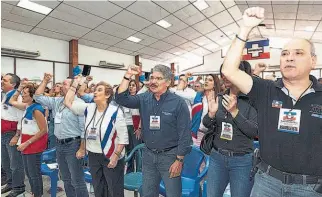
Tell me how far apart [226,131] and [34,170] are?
7.03 feet

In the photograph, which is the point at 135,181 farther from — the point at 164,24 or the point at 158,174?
the point at 164,24

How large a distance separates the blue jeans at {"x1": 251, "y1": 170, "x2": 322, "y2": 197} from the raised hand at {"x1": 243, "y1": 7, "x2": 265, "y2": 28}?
0.75 meters

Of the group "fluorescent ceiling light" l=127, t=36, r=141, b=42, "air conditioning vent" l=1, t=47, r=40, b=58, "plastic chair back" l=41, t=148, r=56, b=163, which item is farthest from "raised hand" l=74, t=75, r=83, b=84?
"fluorescent ceiling light" l=127, t=36, r=141, b=42

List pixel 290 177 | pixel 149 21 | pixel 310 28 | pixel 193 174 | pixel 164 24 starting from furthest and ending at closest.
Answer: pixel 310 28 < pixel 164 24 < pixel 149 21 < pixel 193 174 < pixel 290 177

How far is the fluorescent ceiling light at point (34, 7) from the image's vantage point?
518 centimetres

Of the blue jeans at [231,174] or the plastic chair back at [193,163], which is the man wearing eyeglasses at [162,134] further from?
the plastic chair back at [193,163]

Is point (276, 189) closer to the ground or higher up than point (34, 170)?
higher up

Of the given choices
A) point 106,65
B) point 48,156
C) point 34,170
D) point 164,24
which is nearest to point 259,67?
point 34,170

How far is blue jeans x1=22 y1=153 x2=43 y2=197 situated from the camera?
270 centimetres

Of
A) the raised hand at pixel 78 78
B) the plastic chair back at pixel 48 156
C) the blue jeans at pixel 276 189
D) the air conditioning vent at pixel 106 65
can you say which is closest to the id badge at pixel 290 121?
the blue jeans at pixel 276 189

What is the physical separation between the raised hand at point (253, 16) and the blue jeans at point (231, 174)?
94cm

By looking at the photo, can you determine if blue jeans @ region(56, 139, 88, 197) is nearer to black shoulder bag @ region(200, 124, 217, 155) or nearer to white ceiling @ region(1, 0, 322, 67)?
black shoulder bag @ region(200, 124, 217, 155)

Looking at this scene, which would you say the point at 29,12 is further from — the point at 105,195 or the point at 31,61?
the point at 105,195

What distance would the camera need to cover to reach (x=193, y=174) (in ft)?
7.64
